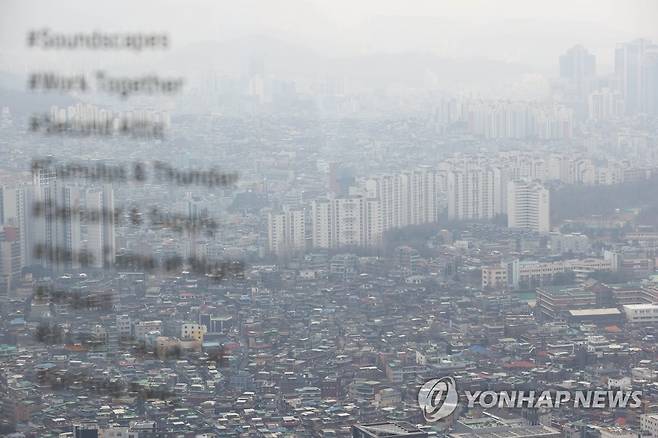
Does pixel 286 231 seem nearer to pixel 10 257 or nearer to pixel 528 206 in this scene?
pixel 528 206

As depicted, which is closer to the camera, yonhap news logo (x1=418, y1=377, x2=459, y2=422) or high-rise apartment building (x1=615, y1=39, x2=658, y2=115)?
yonhap news logo (x1=418, y1=377, x2=459, y2=422)

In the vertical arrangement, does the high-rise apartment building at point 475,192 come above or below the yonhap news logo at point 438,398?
above

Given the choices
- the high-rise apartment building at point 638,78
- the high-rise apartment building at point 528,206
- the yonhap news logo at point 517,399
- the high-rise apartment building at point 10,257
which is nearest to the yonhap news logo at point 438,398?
the yonhap news logo at point 517,399

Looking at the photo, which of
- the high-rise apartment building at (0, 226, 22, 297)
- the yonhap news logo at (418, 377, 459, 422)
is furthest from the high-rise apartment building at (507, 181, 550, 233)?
the high-rise apartment building at (0, 226, 22, 297)

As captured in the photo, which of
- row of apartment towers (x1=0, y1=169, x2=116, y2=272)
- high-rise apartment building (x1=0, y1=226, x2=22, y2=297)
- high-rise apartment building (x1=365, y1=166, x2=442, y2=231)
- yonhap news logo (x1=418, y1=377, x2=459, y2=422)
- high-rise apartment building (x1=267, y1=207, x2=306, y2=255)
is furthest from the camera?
high-rise apartment building (x1=365, y1=166, x2=442, y2=231)

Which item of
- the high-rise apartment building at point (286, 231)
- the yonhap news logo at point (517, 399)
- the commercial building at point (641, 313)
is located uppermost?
the high-rise apartment building at point (286, 231)

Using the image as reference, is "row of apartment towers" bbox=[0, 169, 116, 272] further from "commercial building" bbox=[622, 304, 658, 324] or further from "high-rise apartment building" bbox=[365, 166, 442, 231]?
"high-rise apartment building" bbox=[365, 166, 442, 231]

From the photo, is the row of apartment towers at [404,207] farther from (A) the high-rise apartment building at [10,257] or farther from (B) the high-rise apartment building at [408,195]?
(A) the high-rise apartment building at [10,257]

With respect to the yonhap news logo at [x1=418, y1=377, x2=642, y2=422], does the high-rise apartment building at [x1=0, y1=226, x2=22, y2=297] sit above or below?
above

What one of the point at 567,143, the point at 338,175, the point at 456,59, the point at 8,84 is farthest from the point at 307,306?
the point at 567,143
